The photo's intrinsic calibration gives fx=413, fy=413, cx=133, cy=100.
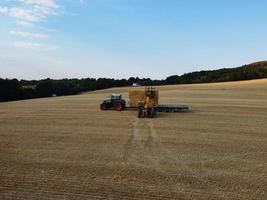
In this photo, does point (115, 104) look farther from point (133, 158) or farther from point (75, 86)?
point (75, 86)

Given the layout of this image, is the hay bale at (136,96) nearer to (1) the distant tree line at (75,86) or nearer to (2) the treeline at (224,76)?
(1) the distant tree line at (75,86)

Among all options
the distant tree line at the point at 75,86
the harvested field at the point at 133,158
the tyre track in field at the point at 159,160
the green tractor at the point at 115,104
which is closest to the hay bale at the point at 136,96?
the green tractor at the point at 115,104

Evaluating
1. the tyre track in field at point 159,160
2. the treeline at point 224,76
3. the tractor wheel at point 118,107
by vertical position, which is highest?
the treeline at point 224,76

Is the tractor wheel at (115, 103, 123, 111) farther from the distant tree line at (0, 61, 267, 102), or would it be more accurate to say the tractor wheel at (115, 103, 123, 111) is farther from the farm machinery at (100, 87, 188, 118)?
the distant tree line at (0, 61, 267, 102)

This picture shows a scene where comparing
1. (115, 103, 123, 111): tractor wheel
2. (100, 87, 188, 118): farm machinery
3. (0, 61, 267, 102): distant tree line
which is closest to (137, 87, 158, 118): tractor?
(100, 87, 188, 118): farm machinery

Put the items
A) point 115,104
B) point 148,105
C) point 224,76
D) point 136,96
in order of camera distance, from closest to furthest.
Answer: point 148,105 < point 136,96 < point 115,104 < point 224,76

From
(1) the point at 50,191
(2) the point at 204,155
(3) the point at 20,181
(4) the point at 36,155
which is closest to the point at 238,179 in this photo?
(2) the point at 204,155

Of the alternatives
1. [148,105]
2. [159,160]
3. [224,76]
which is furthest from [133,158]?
[224,76]
